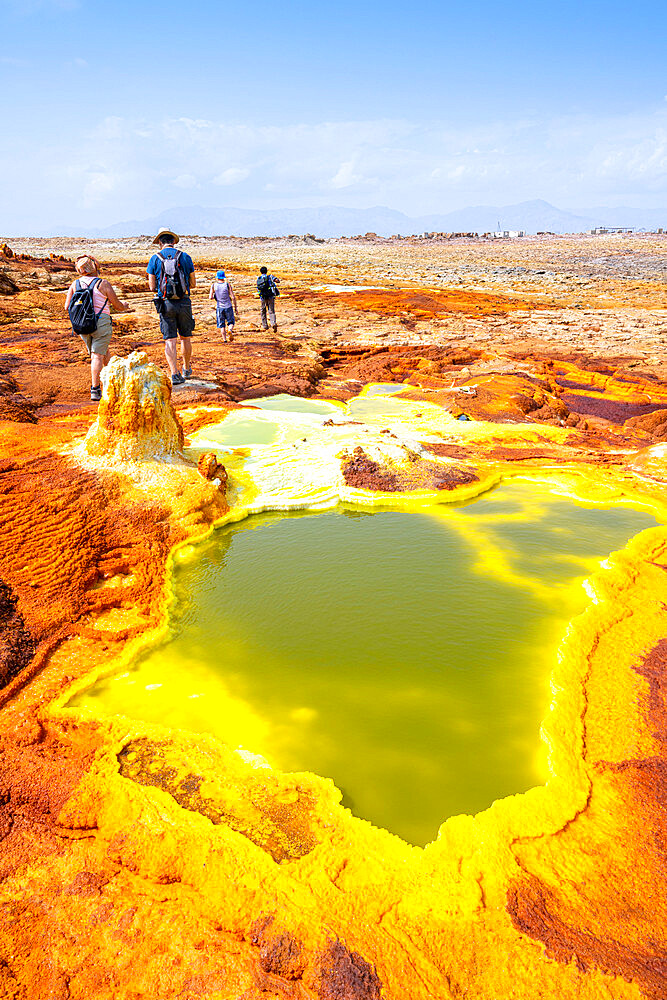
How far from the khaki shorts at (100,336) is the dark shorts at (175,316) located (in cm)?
63

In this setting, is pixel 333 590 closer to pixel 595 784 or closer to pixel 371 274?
pixel 595 784

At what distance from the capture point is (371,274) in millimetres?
30438

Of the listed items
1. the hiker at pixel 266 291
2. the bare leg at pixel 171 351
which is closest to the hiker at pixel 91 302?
the bare leg at pixel 171 351

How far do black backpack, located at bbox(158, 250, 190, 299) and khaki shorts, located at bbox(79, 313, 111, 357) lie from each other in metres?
0.75

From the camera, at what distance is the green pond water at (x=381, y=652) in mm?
2891

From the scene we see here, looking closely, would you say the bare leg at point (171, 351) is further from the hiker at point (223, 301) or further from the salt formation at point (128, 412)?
the hiker at point (223, 301)

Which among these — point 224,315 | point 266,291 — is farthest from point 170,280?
point 266,291

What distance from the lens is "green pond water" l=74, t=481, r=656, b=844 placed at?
2891 millimetres

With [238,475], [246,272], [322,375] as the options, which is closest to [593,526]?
[238,475]

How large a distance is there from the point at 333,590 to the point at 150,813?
2.09 m

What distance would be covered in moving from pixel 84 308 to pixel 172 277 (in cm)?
110

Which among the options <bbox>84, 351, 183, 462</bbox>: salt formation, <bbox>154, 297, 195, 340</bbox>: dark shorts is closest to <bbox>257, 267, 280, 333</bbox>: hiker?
<bbox>154, 297, 195, 340</bbox>: dark shorts

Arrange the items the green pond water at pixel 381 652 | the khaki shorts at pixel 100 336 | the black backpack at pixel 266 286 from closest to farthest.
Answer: the green pond water at pixel 381 652, the khaki shorts at pixel 100 336, the black backpack at pixel 266 286

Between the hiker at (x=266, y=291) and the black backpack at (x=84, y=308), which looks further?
the hiker at (x=266, y=291)
